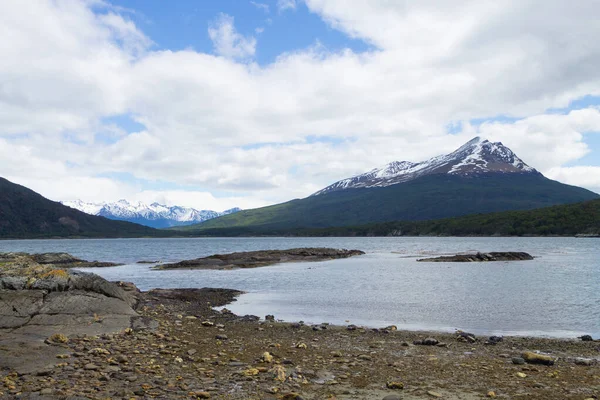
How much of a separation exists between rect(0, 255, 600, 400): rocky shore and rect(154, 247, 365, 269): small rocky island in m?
60.4

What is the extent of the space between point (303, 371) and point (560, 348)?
41.8 ft

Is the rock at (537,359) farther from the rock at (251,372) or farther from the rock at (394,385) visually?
the rock at (251,372)

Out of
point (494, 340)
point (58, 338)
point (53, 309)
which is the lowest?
point (494, 340)

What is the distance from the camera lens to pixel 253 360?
1794 centimetres

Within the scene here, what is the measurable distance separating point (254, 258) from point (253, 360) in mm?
81830

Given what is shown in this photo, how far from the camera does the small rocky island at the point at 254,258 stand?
8688 cm

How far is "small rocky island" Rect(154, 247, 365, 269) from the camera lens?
86.9 m

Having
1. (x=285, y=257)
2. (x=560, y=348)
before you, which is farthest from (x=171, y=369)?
(x=285, y=257)

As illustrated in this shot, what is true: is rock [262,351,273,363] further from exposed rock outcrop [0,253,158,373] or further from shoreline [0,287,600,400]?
exposed rock outcrop [0,253,158,373]

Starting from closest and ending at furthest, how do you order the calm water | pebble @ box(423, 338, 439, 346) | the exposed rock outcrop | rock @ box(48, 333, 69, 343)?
rock @ box(48, 333, 69, 343) → the exposed rock outcrop → pebble @ box(423, 338, 439, 346) → the calm water

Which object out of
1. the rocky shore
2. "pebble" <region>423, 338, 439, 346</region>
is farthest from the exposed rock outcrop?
"pebble" <region>423, 338, 439, 346</region>

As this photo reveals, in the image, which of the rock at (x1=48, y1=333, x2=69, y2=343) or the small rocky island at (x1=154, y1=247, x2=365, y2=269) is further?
the small rocky island at (x1=154, y1=247, x2=365, y2=269)

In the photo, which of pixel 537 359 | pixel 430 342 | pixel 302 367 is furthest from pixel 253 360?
pixel 537 359

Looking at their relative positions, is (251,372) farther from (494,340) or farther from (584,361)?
(494,340)
